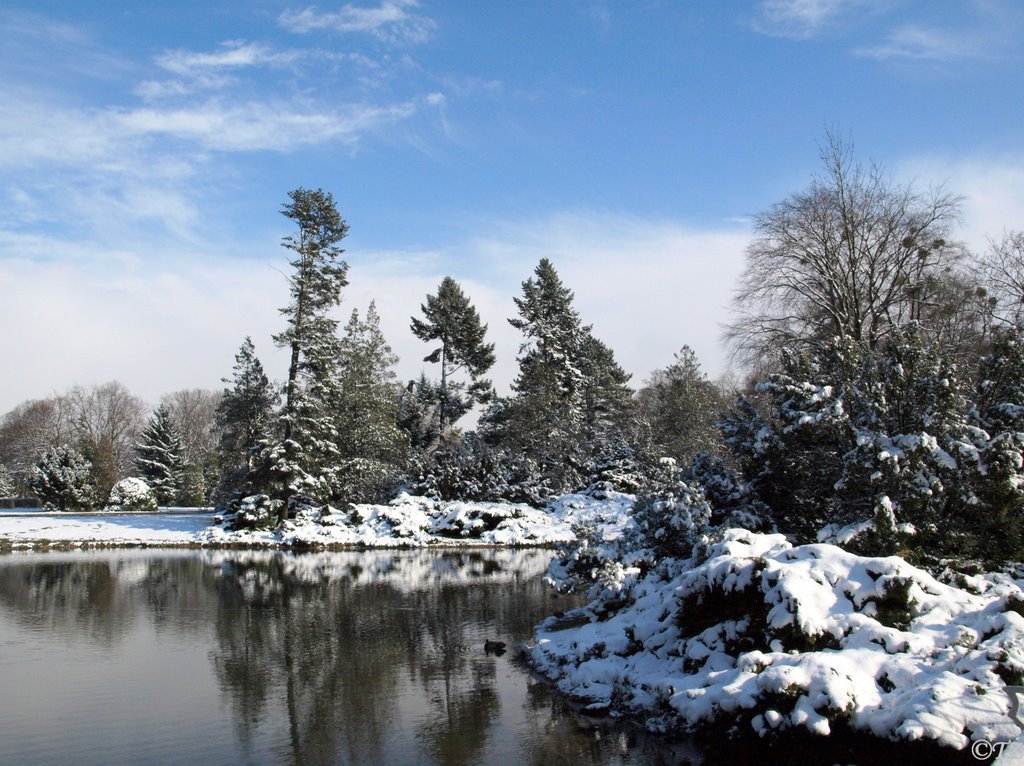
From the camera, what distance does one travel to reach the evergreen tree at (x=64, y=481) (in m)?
47.1

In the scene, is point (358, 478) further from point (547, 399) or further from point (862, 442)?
point (862, 442)

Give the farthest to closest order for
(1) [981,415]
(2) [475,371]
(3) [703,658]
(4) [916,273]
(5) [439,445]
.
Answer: (2) [475,371], (5) [439,445], (4) [916,273], (1) [981,415], (3) [703,658]

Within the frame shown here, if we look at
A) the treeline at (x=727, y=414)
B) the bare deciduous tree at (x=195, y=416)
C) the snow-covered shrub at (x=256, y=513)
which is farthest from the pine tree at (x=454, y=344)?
the bare deciduous tree at (x=195, y=416)

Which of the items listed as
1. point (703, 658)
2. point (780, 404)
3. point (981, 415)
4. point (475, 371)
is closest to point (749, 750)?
point (703, 658)

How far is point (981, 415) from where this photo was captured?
13.8 meters

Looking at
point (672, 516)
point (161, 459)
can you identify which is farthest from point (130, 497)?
point (672, 516)

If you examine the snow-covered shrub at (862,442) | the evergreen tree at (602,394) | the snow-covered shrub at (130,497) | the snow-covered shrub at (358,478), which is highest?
the evergreen tree at (602,394)

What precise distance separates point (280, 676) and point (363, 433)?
32148 mm

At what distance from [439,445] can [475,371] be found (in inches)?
282

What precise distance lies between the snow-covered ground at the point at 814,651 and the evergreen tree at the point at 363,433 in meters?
32.1

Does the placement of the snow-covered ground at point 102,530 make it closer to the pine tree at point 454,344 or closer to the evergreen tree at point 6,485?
the pine tree at point 454,344

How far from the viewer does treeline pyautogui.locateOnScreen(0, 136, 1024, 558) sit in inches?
486

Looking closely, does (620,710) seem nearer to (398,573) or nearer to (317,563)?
(398,573)

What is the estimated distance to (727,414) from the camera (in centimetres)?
1698
